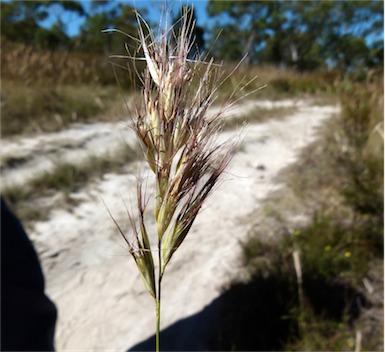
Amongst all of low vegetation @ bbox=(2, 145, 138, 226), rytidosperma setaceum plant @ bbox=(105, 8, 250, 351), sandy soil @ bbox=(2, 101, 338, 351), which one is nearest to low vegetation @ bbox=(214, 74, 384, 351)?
sandy soil @ bbox=(2, 101, 338, 351)

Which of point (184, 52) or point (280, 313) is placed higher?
point (184, 52)

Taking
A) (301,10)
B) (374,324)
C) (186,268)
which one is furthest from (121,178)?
(301,10)

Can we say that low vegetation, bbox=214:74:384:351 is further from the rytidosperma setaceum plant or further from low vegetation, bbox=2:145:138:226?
low vegetation, bbox=2:145:138:226

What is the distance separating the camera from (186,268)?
2777 mm

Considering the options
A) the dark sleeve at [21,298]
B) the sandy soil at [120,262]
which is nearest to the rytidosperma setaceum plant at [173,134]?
the sandy soil at [120,262]

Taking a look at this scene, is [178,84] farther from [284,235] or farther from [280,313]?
[284,235]

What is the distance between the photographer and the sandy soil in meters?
2.41

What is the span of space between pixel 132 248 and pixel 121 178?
12.8 ft

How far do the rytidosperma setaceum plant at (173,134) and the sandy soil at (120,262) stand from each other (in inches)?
41.8

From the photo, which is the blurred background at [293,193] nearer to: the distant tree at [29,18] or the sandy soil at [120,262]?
the sandy soil at [120,262]

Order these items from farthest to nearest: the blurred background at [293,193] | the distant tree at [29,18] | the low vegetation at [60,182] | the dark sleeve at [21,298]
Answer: the distant tree at [29,18] → the low vegetation at [60,182] → the blurred background at [293,193] → the dark sleeve at [21,298]

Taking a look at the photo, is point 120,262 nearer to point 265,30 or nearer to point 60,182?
point 60,182

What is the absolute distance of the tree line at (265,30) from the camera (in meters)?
1.34

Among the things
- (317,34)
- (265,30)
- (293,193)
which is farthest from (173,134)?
(265,30)
